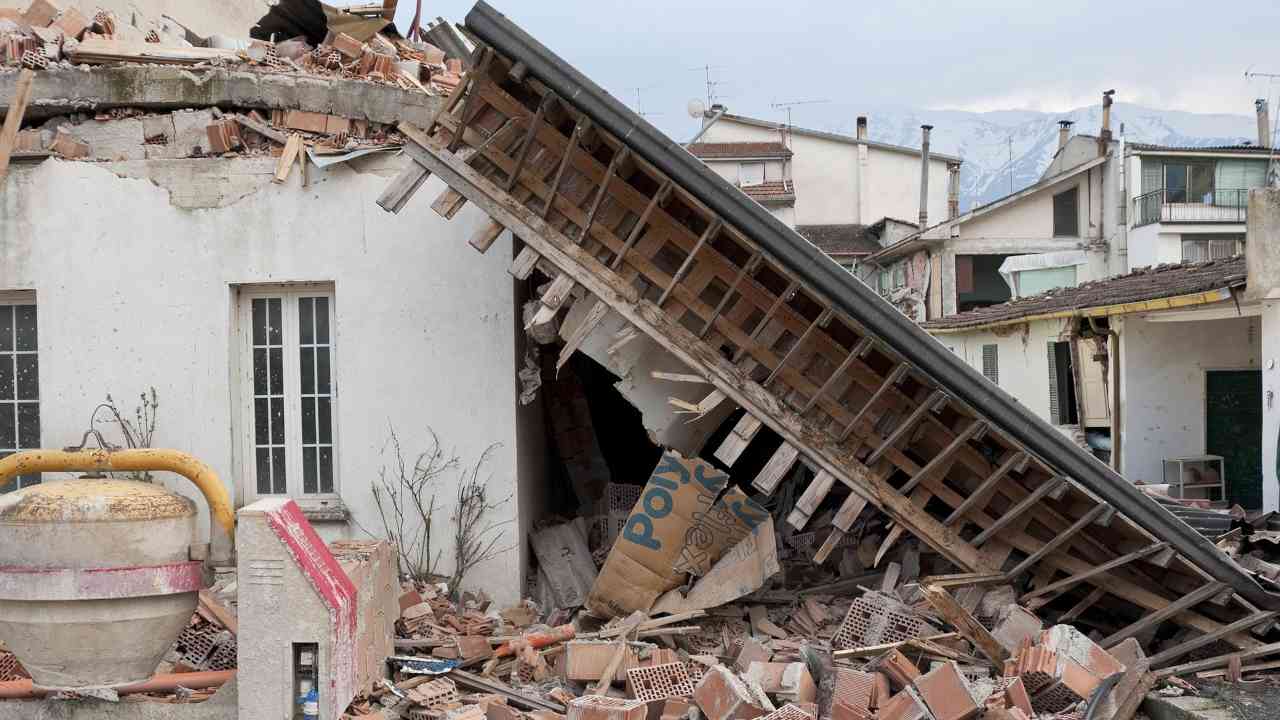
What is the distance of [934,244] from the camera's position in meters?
39.5

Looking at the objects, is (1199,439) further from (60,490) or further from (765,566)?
(60,490)

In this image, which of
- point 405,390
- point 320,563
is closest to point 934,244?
point 405,390

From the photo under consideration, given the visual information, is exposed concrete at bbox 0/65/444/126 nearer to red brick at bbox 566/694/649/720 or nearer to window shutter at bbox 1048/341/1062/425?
red brick at bbox 566/694/649/720

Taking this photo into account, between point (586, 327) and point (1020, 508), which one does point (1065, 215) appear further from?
point (586, 327)

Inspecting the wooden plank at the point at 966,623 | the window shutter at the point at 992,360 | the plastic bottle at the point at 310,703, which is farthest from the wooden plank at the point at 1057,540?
the window shutter at the point at 992,360

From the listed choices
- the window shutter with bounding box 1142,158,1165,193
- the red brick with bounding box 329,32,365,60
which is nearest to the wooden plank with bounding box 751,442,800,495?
the red brick with bounding box 329,32,365,60

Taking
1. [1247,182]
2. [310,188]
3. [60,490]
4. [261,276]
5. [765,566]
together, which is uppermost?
[1247,182]

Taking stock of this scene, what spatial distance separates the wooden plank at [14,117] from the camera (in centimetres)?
1027

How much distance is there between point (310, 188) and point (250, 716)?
514 centimetres

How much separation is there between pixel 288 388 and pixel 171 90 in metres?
3.21

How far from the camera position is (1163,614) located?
8.48 metres

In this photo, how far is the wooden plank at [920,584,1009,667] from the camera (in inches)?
328

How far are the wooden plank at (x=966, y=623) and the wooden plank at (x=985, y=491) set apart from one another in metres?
0.69

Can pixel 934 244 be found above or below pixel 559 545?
above
